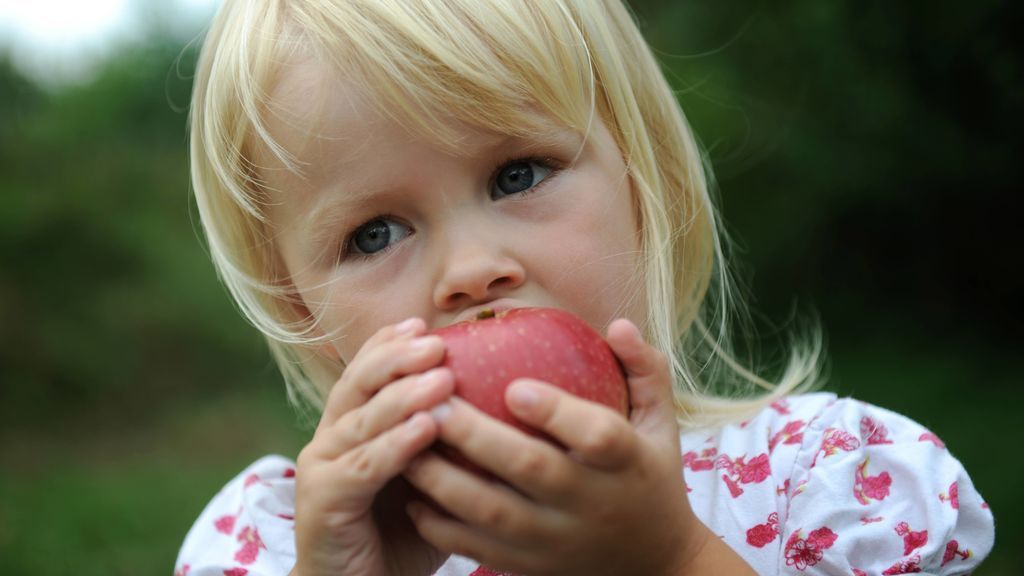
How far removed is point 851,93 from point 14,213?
14.3 feet

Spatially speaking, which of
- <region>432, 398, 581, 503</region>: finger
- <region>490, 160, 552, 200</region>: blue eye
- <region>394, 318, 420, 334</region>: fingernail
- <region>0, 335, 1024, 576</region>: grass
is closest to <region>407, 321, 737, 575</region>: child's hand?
<region>432, 398, 581, 503</region>: finger

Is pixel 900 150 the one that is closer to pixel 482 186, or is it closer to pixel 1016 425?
pixel 1016 425

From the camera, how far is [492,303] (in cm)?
135

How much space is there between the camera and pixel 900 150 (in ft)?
11.6

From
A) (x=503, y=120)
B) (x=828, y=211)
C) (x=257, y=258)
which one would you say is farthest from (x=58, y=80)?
(x=503, y=120)

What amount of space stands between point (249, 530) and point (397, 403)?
34.8 inches

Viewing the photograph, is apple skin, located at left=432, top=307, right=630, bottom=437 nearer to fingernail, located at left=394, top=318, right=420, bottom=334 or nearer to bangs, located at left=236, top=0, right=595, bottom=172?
fingernail, located at left=394, top=318, right=420, bottom=334

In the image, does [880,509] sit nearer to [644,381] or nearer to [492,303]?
[644,381]

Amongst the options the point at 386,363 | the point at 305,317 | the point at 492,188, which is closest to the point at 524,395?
the point at 386,363

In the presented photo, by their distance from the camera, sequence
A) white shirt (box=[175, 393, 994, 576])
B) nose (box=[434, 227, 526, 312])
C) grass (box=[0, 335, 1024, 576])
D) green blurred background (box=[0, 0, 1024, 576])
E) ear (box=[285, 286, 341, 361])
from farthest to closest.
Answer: grass (box=[0, 335, 1024, 576]) → green blurred background (box=[0, 0, 1024, 576]) → ear (box=[285, 286, 341, 361]) → white shirt (box=[175, 393, 994, 576]) → nose (box=[434, 227, 526, 312])

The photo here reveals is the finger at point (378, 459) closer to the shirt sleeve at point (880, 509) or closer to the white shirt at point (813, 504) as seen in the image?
the white shirt at point (813, 504)

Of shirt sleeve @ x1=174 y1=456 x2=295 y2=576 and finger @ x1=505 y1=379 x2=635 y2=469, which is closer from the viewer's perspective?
finger @ x1=505 y1=379 x2=635 y2=469

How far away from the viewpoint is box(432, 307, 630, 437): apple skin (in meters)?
1.10

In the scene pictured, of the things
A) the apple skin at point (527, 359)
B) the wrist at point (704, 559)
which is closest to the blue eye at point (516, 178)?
the apple skin at point (527, 359)
